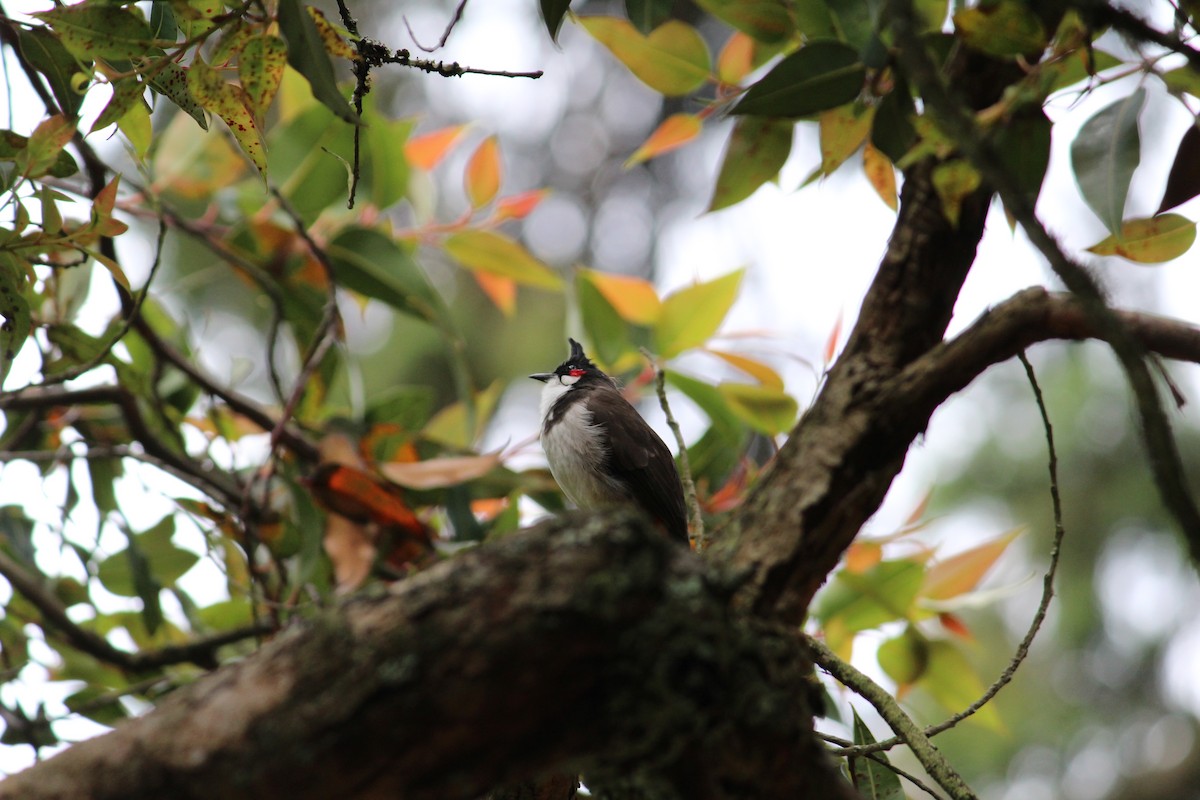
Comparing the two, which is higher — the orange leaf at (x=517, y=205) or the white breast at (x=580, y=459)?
the orange leaf at (x=517, y=205)

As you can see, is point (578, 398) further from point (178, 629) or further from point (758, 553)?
point (758, 553)

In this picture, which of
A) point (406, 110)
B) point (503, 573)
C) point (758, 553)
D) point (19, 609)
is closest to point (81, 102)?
point (503, 573)

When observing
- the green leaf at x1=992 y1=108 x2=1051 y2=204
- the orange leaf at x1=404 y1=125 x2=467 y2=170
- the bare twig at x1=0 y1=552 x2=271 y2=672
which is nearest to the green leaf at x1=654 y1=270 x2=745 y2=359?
the orange leaf at x1=404 y1=125 x2=467 y2=170

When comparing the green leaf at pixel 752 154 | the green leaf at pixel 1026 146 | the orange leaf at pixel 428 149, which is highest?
the orange leaf at pixel 428 149

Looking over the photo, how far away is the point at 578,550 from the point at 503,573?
0.24ft

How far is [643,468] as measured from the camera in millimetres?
3156

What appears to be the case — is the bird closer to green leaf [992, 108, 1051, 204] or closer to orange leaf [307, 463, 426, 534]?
orange leaf [307, 463, 426, 534]

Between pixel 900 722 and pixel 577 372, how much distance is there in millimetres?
2513

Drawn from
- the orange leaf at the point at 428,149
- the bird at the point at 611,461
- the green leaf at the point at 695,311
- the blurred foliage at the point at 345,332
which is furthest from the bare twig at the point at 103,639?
the orange leaf at the point at 428,149

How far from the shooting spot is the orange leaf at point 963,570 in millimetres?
2473

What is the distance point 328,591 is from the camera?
8.54ft

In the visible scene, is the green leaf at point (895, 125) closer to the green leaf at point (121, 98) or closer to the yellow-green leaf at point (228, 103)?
the yellow-green leaf at point (228, 103)

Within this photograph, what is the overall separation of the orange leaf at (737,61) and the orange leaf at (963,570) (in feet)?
4.27

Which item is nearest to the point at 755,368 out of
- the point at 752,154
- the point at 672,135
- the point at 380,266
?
the point at 672,135
